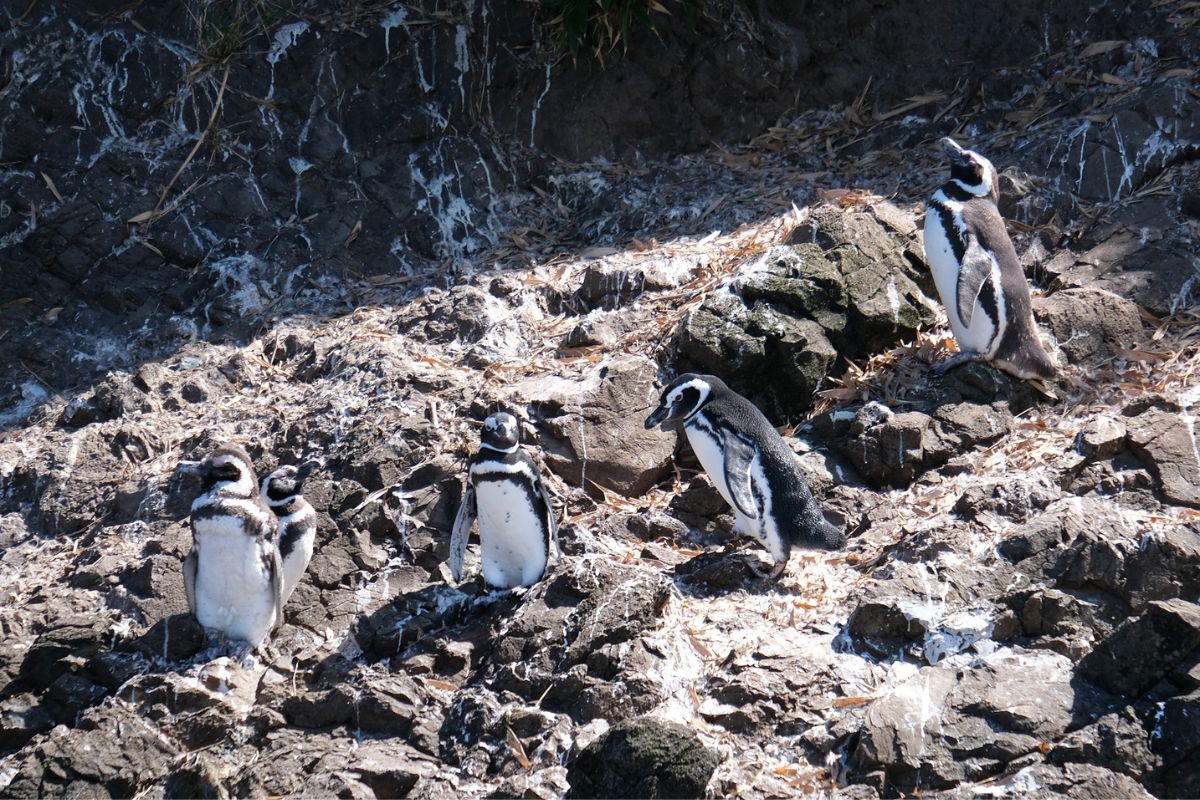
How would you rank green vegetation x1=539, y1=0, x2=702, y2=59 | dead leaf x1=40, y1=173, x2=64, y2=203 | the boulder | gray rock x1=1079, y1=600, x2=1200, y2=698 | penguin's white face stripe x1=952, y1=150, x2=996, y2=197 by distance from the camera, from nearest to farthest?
gray rock x1=1079, y1=600, x2=1200, y2=698
the boulder
penguin's white face stripe x1=952, y1=150, x2=996, y2=197
dead leaf x1=40, y1=173, x2=64, y2=203
green vegetation x1=539, y1=0, x2=702, y2=59

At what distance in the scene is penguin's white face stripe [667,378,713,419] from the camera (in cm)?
601

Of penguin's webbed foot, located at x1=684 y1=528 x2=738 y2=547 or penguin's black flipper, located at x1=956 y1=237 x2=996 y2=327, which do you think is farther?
penguin's black flipper, located at x1=956 y1=237 x2=996 y2=327

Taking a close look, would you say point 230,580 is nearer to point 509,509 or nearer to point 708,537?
point 509,509

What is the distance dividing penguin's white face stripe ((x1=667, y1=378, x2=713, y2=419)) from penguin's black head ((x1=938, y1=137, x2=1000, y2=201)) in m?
2.10

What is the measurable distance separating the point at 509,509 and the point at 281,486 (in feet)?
3.44

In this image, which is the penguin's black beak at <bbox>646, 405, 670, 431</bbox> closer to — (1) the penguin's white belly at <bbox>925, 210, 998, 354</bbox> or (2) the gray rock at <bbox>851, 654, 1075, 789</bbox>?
(1) the penguin's white belly at <bbox>925, 210, 998, 354</bbox>

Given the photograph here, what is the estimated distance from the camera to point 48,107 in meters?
8.21

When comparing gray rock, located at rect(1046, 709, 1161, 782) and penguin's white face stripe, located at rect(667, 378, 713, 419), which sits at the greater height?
penguin's white face stripe, located at rect(667, 378, 713, 419)

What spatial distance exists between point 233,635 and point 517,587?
120 cm

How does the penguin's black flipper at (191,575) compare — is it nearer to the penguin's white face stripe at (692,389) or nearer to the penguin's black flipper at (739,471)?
the penguin's white face stripe at (692,389)

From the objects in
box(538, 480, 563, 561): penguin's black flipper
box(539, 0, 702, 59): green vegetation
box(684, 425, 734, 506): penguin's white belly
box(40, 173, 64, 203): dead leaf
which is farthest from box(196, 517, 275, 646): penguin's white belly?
box(539, 0, 702, 59): green vegetation

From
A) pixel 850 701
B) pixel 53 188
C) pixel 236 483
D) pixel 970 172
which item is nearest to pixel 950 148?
pixel 970 172

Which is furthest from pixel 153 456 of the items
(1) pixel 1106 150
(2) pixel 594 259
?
(1) pixel 1106 150

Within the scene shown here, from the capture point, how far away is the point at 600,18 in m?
8.48
